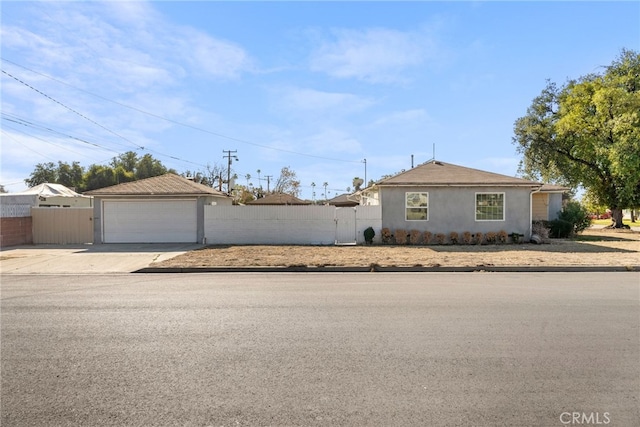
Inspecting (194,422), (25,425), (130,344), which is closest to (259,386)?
(194,422)

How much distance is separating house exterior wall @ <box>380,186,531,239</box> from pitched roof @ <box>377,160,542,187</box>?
16.8 inches

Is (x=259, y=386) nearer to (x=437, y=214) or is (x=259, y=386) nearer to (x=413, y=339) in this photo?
(x=413, y=339)

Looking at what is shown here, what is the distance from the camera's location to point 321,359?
15.8 feet

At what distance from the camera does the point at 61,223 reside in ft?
72.0

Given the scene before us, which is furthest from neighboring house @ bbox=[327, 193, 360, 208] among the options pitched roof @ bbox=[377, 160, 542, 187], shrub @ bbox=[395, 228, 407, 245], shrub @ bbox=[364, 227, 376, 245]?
shrub @ bbox=[395, 228, 407, 245]

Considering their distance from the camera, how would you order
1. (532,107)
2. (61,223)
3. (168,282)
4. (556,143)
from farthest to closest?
(532,107), (556,143), (61,223), (168,282)

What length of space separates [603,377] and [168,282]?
951cm

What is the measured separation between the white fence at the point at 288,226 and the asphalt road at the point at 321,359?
482 inches

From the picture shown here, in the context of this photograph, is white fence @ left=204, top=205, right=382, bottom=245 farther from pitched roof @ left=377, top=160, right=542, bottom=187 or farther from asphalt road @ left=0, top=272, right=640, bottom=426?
asphalt road @ left=0, top=272, right=640, bottom=426

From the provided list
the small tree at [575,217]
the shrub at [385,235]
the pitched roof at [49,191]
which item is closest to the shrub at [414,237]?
the shrub at [385,235]

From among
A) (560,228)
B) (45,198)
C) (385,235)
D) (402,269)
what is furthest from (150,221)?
(560,228)

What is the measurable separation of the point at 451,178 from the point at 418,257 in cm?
748

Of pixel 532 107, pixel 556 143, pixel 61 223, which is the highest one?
pixel 532 107

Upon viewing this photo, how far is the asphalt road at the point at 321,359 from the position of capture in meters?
3.58
